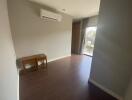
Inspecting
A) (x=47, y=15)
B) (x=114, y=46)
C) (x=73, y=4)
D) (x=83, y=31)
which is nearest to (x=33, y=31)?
(x=47, y=15)

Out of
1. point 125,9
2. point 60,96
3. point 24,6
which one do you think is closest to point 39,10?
point 24,6

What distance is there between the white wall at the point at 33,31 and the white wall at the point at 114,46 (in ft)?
7.06

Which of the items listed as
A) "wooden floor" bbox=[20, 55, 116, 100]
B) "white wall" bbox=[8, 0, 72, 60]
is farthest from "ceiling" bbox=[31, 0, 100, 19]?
"wooden floor" bbox=[20, 55, 116, 100]

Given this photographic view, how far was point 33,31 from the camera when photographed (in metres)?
2.96

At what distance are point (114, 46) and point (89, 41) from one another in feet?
12.1

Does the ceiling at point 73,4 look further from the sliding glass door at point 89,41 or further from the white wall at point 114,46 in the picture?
the sliding glass door at point 89,41

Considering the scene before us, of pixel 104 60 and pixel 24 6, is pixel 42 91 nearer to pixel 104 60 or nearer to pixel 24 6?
pixel 104 60

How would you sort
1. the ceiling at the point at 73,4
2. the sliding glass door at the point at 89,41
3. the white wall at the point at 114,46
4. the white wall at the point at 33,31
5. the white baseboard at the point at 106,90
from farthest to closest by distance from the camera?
the sliding glass door at the point at 89,41 → the ceiling at the point at 73,4 → the white wall at the point at 33,31 → the white baseboard at the point at 106,90 → the white wall at the point at 114,46

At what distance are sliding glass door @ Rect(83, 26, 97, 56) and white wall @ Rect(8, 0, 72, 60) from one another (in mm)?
1708

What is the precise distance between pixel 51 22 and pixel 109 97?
317cm

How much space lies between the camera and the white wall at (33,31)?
2525 mm

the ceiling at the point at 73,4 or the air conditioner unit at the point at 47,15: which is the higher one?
the ceiling at the point at 73,4

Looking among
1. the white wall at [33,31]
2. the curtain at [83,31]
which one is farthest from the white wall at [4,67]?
the curtain at [83,31]

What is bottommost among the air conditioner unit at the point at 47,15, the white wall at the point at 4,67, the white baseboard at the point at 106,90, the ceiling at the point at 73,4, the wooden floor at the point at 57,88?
the wooden floor at the point at 57,88
